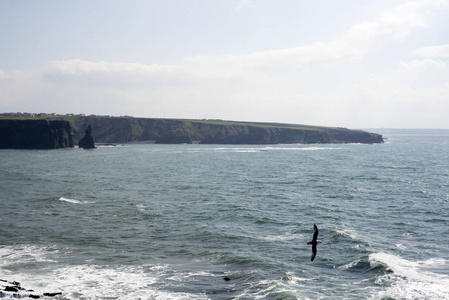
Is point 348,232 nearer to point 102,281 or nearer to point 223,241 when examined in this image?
point 223,241

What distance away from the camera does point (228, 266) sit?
37.5 meters

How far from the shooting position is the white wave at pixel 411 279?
31.1m

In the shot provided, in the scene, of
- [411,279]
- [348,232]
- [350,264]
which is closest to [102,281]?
[350,264]

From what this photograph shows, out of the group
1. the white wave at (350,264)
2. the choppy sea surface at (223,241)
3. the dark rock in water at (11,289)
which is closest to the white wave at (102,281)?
the choppy sea surface at (223,241)

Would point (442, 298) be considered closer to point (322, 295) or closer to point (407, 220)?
point (322, 295)

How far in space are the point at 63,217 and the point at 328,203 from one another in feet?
139

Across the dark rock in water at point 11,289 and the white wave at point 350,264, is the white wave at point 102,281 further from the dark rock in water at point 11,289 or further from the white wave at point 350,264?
the white wave at point 350,264

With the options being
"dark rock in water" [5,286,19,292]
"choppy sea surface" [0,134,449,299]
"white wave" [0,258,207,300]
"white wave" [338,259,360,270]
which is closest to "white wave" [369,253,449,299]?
"choppy sea surface" [0,134,449,299]

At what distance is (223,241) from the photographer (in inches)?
1780

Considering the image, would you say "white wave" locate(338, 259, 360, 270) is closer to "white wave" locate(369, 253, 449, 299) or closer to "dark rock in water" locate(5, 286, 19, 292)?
"white wave" locate(369, 253, 449, 299)

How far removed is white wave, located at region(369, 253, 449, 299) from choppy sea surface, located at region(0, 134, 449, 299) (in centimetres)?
12

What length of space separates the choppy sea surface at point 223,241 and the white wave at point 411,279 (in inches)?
4.6

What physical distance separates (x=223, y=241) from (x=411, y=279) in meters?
19.4

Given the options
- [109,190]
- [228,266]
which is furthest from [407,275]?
[109,190]
